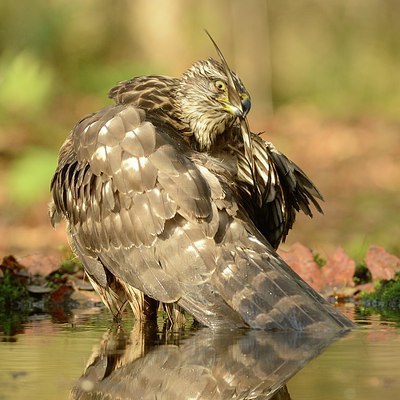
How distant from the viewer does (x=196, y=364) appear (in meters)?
5.65

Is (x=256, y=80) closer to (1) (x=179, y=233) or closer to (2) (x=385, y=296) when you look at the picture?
(2) (x=385, y=296)

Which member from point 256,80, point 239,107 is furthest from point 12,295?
point 256,80

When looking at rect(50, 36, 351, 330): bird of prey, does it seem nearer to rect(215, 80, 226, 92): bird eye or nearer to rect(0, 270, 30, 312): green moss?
rect(215, 80, 226, 92): bird eye

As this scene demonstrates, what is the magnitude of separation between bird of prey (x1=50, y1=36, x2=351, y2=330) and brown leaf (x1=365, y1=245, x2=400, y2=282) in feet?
4.47

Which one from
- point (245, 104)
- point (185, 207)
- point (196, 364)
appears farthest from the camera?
point (245, 104)

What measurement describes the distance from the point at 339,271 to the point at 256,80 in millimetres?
15023

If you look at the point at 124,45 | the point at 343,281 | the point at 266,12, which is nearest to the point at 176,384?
the point at 343,281

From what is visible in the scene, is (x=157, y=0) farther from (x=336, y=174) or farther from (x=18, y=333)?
(x=18, y=333)

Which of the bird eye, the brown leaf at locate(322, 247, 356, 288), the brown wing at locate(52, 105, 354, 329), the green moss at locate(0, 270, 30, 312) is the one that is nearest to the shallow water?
the brown wing at locate(52, 105, 354, 329)

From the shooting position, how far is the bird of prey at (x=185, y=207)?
691 centimetres

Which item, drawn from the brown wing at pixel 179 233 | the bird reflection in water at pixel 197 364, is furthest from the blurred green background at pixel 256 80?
the bird reflection in water at pixel 197 364

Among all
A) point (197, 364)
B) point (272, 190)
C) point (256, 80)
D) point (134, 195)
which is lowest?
point (197, 364)

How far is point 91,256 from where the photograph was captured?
7762mm

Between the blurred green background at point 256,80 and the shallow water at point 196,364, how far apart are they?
444 cm
